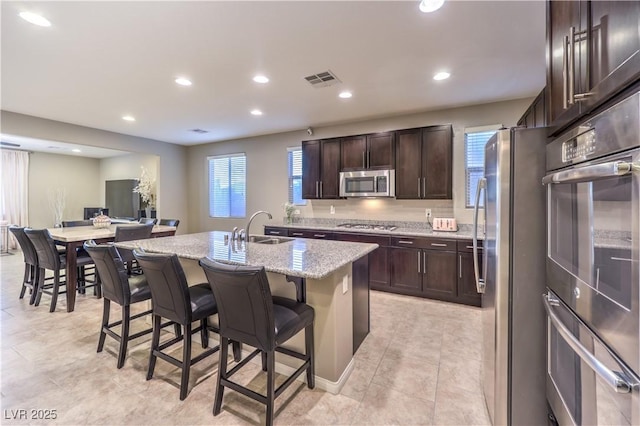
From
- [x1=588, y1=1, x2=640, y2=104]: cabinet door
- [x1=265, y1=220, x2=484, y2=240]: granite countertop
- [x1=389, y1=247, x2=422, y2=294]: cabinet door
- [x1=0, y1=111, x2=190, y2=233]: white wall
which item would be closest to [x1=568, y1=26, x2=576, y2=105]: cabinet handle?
[x1=588, y1=1, x2=640, y2=104]: cabinet door

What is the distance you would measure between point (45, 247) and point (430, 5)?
4.81 meters

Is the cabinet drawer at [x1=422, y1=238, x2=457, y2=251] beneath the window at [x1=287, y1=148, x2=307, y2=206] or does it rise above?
beneath

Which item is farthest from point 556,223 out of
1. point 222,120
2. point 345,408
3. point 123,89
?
point 222,120

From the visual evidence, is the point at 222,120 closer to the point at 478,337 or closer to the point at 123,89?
the point at 123,89

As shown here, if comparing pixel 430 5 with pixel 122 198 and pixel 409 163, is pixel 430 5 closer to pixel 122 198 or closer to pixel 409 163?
pixel 409 163

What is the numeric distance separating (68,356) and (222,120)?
376 cm

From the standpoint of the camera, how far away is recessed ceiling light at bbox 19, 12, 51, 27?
2.10 meters

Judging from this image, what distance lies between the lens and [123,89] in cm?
351

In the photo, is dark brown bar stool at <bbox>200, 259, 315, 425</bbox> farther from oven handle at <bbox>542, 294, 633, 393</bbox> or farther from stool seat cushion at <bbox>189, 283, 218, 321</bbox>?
oven handle at <bbox>542, 294, 633, 393</bbox>

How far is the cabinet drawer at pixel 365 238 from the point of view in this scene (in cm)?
412

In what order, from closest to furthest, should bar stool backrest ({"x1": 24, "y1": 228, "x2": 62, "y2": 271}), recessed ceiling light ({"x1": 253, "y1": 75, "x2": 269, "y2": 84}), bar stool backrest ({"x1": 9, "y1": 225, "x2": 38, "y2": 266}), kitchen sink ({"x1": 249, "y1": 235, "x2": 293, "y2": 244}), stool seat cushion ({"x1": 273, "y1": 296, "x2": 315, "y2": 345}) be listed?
stool seat cushion ({"x1": 273, "y1": 296, "x2": 315, "y2": 345})
kitchen sink ({"x1": 249, "y1": 235, "x2": 293, "y2": 244})
recessed ceiling light ({"x1": 253, "y1": 75, "x2": 269, "y2": 84})
bar stool backrest ({"x1": 24, "y1": 228, "x2": 62, "y2": 271})
bar stool backrest ({"x1": 9, "y1": 225, "x2": 38, "y2": 266})

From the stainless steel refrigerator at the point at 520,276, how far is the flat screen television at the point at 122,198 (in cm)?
851

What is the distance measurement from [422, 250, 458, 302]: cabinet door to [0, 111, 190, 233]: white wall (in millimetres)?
5832

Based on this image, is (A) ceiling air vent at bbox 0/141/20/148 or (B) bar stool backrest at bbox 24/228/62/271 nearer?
(B) bar stool backrest at bbox 24/228/62/271
